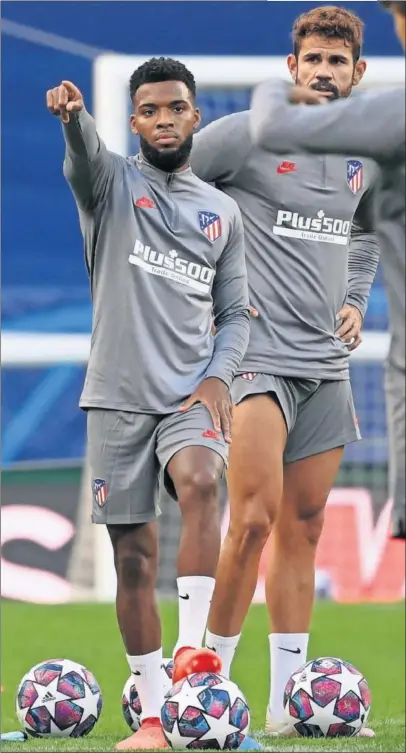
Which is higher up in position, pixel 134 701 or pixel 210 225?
pixel 210 225

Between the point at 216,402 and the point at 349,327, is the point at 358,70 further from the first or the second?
the point at 216,402

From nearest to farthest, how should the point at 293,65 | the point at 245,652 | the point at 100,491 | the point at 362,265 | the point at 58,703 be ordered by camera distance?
1. the point at 100,491
2. the point at 58,703
3. the point at 293,65
4. the point at 362,265
5. the point at 245,652

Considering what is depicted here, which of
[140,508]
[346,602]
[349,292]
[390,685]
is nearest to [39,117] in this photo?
[346,602]

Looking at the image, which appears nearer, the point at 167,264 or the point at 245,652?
the point at 167,264

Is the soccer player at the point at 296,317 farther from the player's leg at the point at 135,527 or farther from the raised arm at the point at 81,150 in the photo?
the raised arm at the point at 81,150

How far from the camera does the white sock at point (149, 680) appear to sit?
5180 millimetres

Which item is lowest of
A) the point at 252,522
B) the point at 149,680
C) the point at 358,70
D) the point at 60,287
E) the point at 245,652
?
the point at 245,652

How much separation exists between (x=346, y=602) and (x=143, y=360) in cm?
904

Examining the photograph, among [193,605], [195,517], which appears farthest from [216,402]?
[193,605]

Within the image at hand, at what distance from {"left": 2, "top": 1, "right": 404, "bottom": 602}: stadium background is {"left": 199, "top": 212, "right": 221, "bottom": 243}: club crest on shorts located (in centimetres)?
875

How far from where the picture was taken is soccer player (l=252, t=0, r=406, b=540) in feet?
12.9

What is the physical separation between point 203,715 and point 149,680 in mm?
382

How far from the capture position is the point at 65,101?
493 centimetres

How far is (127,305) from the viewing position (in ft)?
17.1
